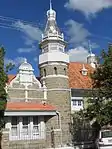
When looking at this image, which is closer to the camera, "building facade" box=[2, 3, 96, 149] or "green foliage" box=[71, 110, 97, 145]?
"building facade" box=[2, 3, 96, 149]

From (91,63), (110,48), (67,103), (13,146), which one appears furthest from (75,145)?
(91,63)

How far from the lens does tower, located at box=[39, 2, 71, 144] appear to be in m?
31.5

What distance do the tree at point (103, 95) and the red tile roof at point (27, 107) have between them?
4214 millimetres

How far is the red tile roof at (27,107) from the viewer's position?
28.5 metres

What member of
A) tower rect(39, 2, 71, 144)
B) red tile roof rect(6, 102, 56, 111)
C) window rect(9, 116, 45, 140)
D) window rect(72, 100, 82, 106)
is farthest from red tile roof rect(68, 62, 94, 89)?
window rect(9, 116, 45, 140)

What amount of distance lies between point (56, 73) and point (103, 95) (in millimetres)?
6862

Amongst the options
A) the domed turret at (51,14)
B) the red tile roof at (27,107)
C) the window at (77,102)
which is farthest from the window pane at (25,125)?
the domed turret at (51,14)

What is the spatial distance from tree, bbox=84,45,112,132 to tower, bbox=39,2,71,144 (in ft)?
13.8

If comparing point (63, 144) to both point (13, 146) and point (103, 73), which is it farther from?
point (103, 73)

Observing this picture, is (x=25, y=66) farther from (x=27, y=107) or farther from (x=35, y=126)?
(x=35, y=126)

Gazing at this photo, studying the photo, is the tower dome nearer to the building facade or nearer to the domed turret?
the building facade

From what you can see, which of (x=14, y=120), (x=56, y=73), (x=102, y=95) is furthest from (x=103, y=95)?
(x=14, y=120)

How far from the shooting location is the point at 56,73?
32.3 m

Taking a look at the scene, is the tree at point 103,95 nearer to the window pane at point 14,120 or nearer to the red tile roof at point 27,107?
the red tile roof at point 27,107
